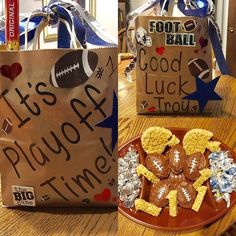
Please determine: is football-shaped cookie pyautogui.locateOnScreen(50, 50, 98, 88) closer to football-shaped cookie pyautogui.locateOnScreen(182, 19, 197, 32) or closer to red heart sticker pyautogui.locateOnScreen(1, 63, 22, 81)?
red heart sticker pyautogui.locateOnScreen(1, 63, 22, 81)

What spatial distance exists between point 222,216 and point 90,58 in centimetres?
34

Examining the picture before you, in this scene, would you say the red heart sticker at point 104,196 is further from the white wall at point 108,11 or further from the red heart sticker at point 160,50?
the white wall at point 108,11

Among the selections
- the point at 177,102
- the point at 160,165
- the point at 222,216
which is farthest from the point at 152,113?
the point at 222,216

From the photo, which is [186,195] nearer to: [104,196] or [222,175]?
[222,175]

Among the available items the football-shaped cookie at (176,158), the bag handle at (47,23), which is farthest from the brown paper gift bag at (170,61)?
the bag handle at (47,23)

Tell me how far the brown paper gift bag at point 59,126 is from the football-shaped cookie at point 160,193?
173 mm

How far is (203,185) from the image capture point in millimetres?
628

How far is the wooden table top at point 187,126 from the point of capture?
58 cm

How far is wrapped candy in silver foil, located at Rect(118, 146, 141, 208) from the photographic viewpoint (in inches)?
24.4

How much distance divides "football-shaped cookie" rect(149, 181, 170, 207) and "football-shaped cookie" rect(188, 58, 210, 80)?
0.25 meters

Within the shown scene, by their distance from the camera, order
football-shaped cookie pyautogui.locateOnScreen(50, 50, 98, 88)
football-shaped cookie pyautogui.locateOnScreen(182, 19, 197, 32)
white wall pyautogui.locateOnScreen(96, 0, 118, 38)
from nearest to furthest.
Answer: football-shaped cookie pyautogui.locateOnScreen(50, 50, 98, 88) < football-shaped cookie pyautogui.locateOnScreen(182, 19, 197, 32) < white wall pyautogui.locateOnScreen(96, 0, 118, 38)

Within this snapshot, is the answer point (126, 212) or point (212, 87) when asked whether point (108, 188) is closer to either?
point (126, 212)

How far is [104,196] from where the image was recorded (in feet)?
1.50

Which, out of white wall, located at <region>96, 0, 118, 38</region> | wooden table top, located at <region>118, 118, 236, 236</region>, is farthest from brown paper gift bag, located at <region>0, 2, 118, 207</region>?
white wall, located at <region>96, 0, 118, 38</region>
